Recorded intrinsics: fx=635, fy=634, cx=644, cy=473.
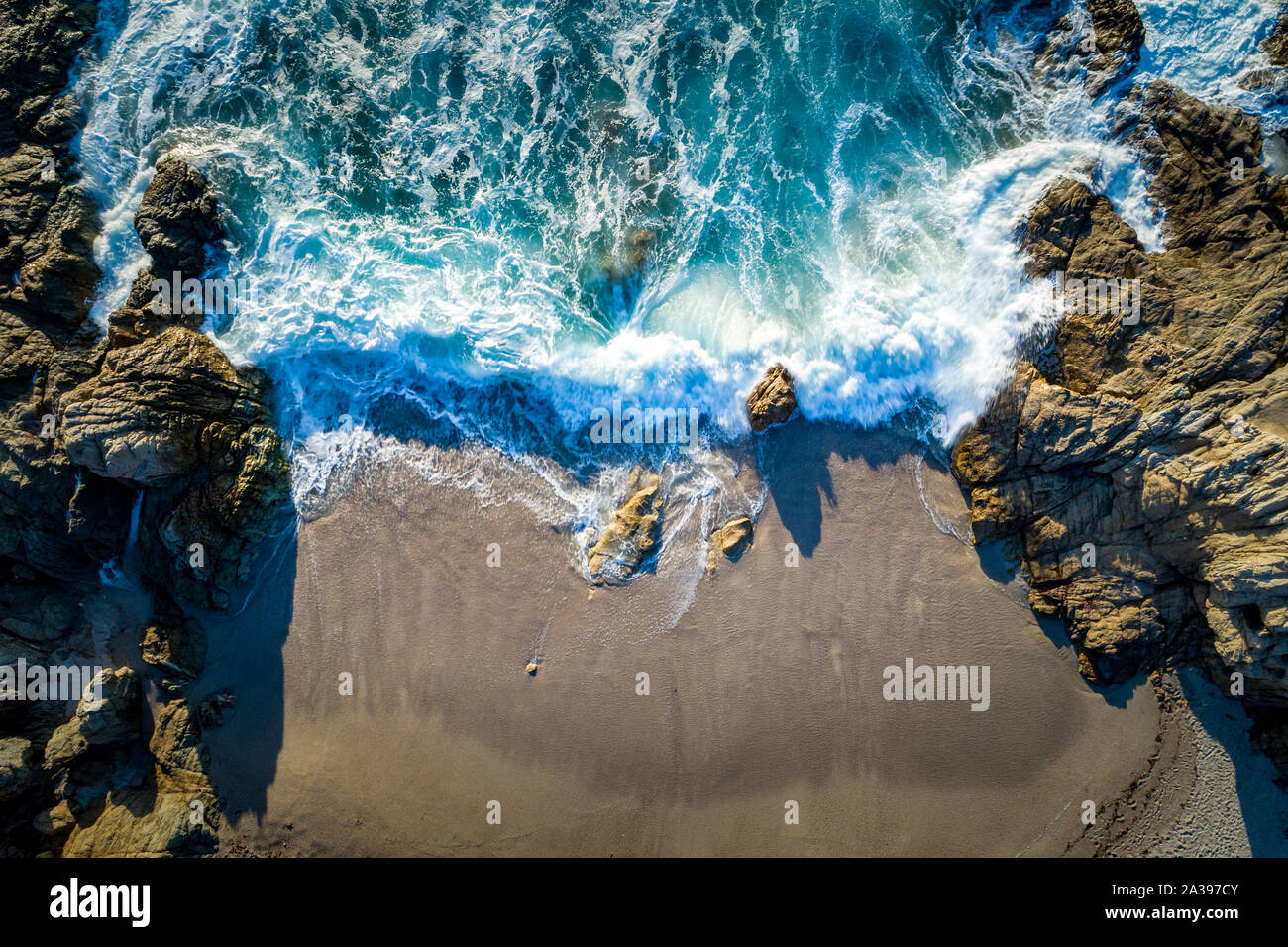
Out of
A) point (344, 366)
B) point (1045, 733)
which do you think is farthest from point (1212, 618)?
point (344, 366)

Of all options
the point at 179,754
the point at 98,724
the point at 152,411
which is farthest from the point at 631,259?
the point at 98,724

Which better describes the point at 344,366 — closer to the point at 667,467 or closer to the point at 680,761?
the point at 667,467

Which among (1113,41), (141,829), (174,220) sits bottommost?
(141,829)

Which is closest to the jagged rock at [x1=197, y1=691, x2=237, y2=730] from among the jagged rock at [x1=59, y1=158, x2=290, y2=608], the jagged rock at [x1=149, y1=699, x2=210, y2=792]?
the jagged rock at [x1=149, y1=699, x2=210, y2=792]

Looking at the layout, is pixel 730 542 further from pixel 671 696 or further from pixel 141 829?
pixel 141 829

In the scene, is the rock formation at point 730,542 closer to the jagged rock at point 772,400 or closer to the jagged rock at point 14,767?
the jagged rock at point 772,400

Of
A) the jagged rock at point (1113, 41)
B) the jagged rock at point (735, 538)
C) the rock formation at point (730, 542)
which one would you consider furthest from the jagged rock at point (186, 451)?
the jagged rock at point (1113, 41)
